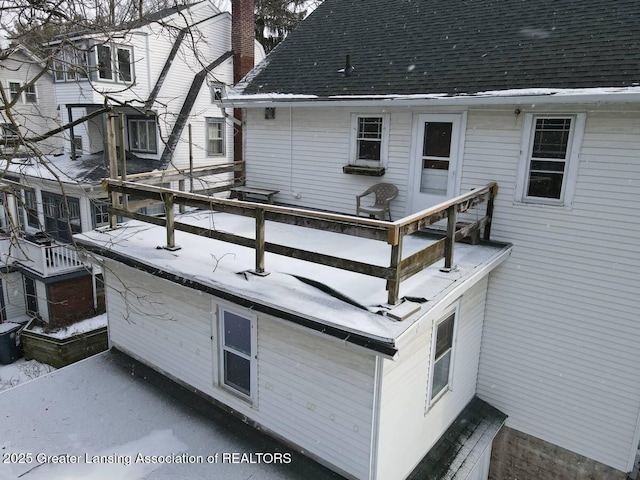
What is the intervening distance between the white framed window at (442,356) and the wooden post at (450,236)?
84 cm

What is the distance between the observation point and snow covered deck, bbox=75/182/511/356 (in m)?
4.68

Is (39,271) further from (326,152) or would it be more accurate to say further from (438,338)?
(438,338)

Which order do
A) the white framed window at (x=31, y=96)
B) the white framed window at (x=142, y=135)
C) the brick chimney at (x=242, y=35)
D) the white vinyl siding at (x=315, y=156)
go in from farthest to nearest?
the white framed window at (x=31, y=96) → the white framed window at (x=142, y=135) → the brick chimney at (x=242, y=35) → the white vinyl siding at (x=315, y=156)

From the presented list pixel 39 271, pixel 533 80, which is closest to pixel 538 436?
pixel 533 80

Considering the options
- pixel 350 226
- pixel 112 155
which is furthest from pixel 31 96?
pixel 350 226

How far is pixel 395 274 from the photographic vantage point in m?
4.62

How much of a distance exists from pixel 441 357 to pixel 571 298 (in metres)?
2.29

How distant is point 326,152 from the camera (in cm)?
917

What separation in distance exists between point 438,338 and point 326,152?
455cm

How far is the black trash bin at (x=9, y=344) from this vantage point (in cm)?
1303

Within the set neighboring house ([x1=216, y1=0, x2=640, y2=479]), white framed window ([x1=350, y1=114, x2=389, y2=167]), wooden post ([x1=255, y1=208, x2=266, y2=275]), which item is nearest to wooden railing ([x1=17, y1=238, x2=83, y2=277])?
neighboring house ([x1=216, y1=0, x2=640, y2=479])

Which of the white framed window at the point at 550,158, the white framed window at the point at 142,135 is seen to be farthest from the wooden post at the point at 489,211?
the white framed window at the point at 142,135

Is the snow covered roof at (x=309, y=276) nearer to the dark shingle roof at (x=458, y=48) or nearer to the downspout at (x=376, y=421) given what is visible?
the downspout at (x=376, y=421)

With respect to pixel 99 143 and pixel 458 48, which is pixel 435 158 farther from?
pixel 99 143
